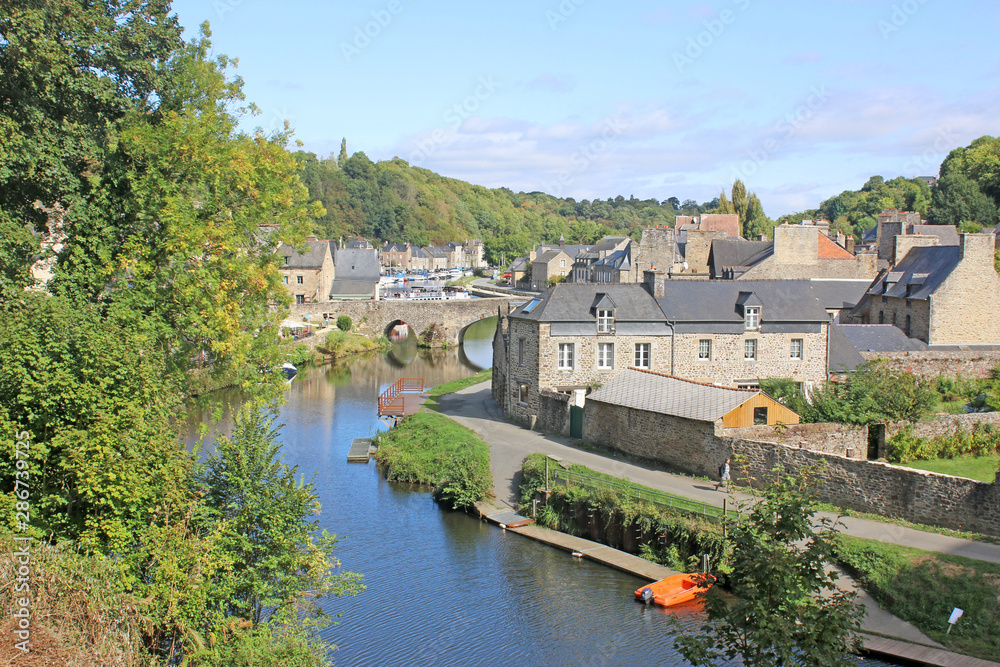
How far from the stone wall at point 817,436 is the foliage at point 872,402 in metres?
0.37

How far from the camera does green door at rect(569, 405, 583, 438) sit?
24.7 m

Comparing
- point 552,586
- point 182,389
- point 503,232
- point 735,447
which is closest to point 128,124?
point 182,389

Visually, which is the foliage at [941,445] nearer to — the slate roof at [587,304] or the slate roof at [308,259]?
the slate roof at [587,304]

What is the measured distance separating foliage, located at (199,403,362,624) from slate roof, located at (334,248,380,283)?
2052 inches

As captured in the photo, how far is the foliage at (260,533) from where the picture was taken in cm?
1014

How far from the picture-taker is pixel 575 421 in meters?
24.8

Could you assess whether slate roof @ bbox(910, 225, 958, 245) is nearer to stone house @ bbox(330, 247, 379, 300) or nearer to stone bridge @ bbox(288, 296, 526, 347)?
stone bridge @ bbox(288, 296, 526, 347)

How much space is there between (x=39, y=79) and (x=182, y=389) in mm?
5149

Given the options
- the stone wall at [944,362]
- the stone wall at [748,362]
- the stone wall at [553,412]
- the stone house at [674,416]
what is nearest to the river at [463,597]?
the stone house at [674,416]

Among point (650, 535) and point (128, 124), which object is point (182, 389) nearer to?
point (128, 124)

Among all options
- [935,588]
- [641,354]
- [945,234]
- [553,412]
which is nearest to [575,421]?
[553,412]

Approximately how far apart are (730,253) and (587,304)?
26.4m

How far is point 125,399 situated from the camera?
1006 centimetres

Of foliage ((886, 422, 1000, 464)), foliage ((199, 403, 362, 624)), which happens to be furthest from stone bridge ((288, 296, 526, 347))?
foliage ((199, 403, 362, 624))
